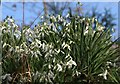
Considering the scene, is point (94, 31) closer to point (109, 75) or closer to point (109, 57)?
point (109, 57)

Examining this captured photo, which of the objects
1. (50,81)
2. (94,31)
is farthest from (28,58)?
(94,31)

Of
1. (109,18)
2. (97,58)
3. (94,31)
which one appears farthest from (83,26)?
(109,18)

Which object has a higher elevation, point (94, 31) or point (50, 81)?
point (94, 31)

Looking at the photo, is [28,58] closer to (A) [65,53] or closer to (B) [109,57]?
(A) [65,53]

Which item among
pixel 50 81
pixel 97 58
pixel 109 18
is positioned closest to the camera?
pixel 50 81

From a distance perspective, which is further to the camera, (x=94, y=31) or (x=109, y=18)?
(x=109, y=18)

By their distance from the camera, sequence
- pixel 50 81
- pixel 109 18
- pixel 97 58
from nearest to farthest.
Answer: pixel 50 81 → pixel 97 58 → pixel 109 18

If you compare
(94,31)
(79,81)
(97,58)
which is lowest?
(79,81)
